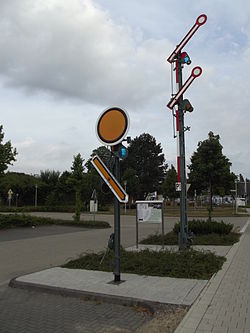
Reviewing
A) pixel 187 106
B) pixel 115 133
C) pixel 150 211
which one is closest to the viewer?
pixel 115 133

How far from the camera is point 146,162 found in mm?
86188

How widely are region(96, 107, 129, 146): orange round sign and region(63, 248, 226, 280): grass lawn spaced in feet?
9.33

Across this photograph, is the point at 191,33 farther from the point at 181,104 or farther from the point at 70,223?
the point at 70,223

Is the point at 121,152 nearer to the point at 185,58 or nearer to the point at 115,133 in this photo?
the point at 115,133

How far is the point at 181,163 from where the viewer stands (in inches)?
448

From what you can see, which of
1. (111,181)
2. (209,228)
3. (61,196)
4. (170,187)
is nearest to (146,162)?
(170,187)

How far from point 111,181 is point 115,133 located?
899 millimetres

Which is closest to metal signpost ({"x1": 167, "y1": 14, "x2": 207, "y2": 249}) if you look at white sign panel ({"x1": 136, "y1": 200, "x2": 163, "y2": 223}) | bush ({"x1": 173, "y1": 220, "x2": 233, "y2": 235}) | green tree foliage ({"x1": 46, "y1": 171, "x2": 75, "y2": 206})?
white sign panel ({"x1": 136, "y1": 200, "x2": 163, "y2": 223})

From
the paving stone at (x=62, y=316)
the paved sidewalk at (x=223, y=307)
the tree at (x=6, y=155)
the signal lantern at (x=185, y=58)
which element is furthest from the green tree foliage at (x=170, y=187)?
the paving stone at (x=62, y=316)

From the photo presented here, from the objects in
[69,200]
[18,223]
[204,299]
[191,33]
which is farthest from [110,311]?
[69,200]

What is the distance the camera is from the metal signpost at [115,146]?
6816 mm

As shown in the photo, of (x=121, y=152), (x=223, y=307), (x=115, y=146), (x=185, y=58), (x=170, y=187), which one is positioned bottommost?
(x=223, y=307)

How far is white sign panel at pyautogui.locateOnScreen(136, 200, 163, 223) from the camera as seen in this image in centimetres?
1221

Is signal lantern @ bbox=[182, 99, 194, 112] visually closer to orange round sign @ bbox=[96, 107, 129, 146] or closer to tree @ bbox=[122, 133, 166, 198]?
orange round sign @ bbox=[96, 107, 129, 146]
